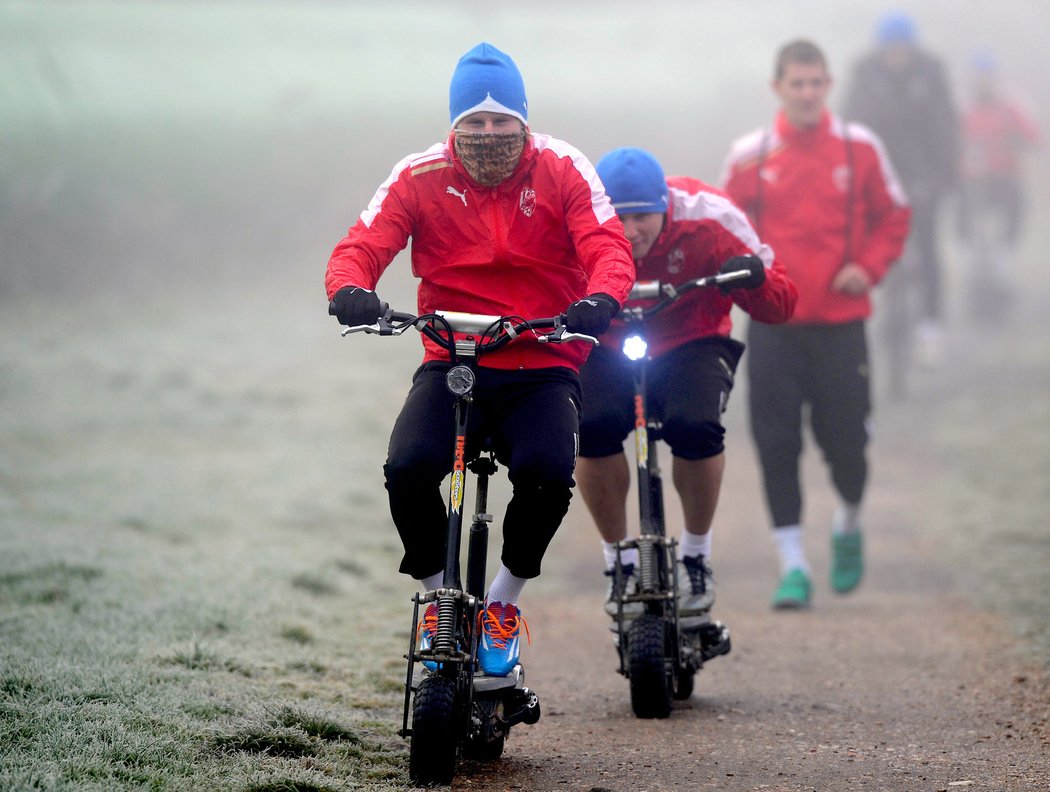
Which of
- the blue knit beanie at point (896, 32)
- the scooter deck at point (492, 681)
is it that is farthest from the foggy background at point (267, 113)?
the scooter deck at point (492, 681)

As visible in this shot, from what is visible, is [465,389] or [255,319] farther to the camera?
[255,319]

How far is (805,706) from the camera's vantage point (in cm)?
560

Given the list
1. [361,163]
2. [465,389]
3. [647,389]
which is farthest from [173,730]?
[361,163]

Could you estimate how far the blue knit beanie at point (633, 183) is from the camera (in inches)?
217

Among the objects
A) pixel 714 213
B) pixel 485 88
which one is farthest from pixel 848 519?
pixel 485 88

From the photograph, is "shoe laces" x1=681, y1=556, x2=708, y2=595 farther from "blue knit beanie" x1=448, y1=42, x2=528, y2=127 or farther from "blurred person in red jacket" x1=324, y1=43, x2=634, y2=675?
"blue knit beanie" x1=448, y1=42, x2=528, y2=127

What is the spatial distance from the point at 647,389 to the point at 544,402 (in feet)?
3.89

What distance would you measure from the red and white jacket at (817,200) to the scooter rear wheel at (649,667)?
3076 mm

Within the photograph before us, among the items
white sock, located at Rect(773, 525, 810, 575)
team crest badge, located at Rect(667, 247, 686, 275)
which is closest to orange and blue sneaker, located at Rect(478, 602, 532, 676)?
team crest badge, located at Rect(667, 247, 686, 275)

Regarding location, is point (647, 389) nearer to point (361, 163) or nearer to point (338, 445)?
point (338, 445)

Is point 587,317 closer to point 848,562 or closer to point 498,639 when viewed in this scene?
point 498,639

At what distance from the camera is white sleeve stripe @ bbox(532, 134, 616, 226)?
470 centimetres

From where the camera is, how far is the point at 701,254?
5871 mm

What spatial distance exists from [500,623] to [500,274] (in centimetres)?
118
